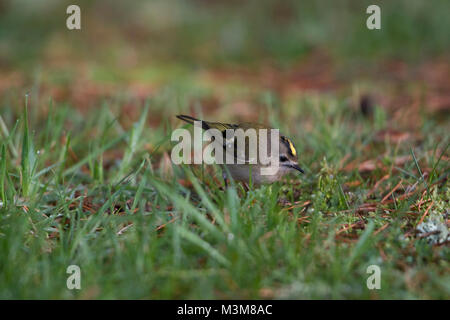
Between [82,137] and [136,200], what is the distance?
77.7 inches

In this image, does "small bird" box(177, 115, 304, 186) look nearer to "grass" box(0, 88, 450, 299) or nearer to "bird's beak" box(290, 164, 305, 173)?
"bird's beak" box(290, 164, 305, 173)

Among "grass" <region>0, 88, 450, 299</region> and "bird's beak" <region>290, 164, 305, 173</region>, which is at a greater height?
"bird's beak" <region>290, 164, 305, 173</region>

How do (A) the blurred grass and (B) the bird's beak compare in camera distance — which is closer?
(A) the blurred grass

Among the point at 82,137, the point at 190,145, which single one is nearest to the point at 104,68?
the point at 82,137

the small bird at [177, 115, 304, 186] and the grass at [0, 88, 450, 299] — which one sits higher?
the small bird at [177, 115, 304, 186]

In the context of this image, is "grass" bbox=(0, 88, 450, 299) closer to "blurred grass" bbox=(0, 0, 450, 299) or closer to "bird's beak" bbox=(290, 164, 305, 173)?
"blurred grass" bbox=(0, 0, 450, 299)

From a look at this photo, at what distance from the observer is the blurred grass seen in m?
2.54

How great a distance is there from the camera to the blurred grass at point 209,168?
8.34 ft

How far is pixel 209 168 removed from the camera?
177 inches

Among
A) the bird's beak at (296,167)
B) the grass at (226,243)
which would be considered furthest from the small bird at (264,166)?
the grass at (226,243)

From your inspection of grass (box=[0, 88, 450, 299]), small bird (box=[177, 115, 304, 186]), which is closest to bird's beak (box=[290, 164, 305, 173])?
small bird (box=[177, 115, 304, 186])

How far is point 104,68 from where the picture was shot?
27.3 feet

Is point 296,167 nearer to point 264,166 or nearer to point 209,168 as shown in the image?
point 264,166
